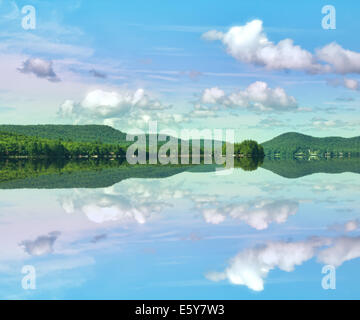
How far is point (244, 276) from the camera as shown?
438 inches

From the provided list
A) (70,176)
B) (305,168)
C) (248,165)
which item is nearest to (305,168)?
(305,168)

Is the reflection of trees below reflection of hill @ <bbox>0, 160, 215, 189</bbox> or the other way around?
the other way around

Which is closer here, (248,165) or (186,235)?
(186,235)

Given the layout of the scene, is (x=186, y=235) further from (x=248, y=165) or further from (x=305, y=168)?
(x=248, y=165)

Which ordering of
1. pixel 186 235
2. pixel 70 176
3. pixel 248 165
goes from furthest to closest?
pixel 248 165, pixel 70 176, pixel 186 235

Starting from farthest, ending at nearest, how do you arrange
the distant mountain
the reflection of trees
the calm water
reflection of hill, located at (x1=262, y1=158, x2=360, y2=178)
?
the reflection of trees → reflection of hill, located at (x1=262, y1=158, x2=360, y2=178) → the distant mountain → the calm water

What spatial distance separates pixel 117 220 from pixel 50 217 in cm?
256

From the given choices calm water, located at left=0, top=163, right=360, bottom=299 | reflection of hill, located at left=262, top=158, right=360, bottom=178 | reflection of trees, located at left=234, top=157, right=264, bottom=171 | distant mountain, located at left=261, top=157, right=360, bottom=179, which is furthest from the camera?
reflection of trees, located at left=234, top=157, right=264, bottom=171

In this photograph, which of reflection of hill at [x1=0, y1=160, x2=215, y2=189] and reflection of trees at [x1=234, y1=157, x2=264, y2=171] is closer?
reflection of hill at [x1=0, y1=160, x2=215, y2=189]

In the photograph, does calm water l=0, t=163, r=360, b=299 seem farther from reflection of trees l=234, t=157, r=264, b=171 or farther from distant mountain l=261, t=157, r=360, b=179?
reflection of trees l=234, t=157, r=264, b=171

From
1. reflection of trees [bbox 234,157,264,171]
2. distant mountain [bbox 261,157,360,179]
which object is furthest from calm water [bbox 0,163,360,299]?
reflection of trees [bbox 234,157,264,171]

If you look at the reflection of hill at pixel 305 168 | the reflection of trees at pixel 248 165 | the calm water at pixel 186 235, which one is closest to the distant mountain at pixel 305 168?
the reflection of hill at pixel 305 168
